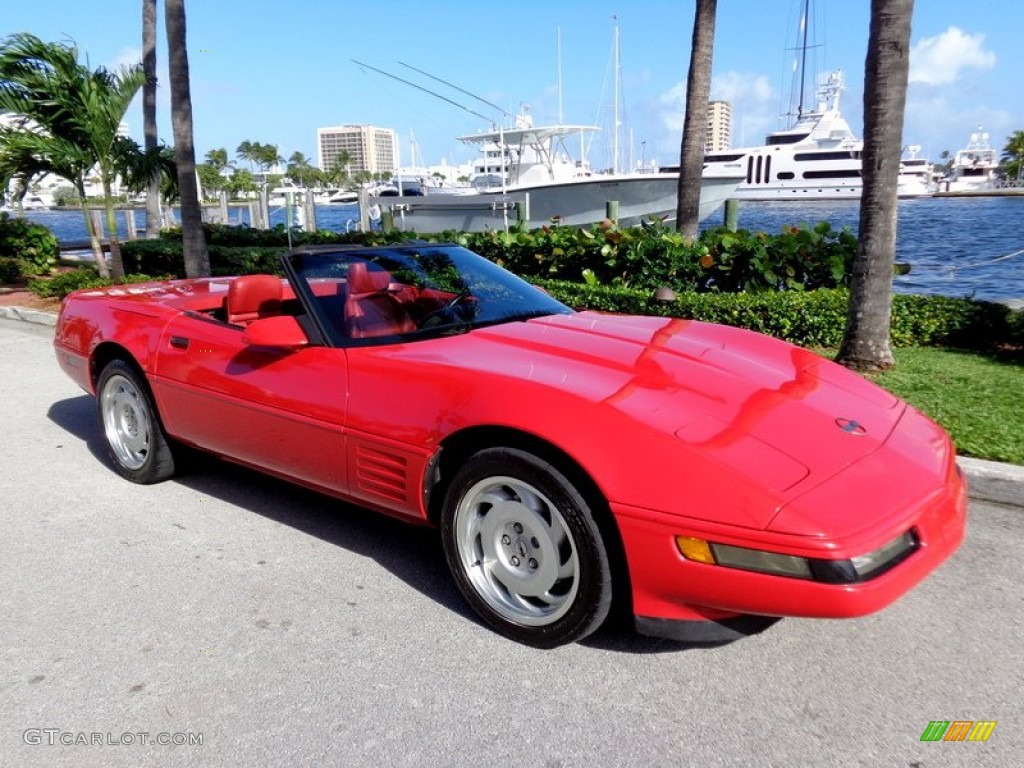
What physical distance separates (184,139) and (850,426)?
11017 millimetres

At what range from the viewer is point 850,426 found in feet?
8.76

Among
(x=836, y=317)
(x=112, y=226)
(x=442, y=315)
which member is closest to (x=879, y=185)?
(x=836, y=317)

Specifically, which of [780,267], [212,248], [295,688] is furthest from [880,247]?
[212,248]

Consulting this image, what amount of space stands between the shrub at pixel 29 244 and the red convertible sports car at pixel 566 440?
12.6m

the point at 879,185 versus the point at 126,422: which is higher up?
the point at 879,185

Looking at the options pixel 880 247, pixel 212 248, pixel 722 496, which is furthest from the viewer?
pixel 212 248

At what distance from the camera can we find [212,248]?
45.4 feet

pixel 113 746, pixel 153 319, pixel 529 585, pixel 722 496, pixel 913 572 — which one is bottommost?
pixel 113 746

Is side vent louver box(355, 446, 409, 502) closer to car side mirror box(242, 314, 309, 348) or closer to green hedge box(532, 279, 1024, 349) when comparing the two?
car side mirror box(242, 314, 309, 348)

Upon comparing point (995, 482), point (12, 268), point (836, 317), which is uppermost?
point (12, 268)

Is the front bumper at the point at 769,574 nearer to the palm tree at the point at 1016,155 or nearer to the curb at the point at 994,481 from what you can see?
the curb at the point at 994,481

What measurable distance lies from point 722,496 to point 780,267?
6134 millimetres

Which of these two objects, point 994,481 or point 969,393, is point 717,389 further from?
point 969,393

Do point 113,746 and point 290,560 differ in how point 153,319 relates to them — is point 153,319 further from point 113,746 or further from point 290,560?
point 113,746
